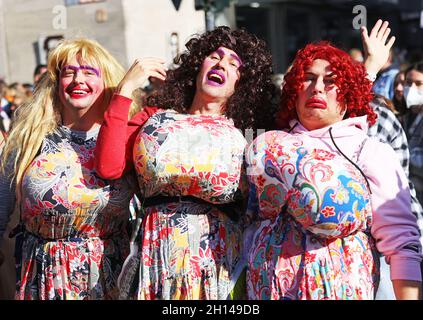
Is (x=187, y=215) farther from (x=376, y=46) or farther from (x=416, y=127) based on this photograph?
(x=416, y=127)

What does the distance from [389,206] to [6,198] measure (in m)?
1.66

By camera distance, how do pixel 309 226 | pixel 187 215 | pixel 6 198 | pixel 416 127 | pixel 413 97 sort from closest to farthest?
pixel 309 226
pixel 187 215
pixel 6 198
pixel 416 127
pixel 413 97

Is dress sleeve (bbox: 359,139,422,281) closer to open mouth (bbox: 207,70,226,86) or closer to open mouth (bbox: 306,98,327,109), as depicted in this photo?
open mouth (bbox: 306,98,327,109)

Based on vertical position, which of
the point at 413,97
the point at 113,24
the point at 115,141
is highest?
the point at 113,24

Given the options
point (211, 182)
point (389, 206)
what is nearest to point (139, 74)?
point (211, 182)

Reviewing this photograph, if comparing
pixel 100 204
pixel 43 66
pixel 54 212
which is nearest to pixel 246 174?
pixel 100 204

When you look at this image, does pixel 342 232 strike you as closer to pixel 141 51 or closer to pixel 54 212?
pixel 54 212

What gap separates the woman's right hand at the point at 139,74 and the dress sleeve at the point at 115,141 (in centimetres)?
5

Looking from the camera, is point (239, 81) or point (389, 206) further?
point (239, 81)

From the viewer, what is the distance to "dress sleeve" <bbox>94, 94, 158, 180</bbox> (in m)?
2.53

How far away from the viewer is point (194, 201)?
8.29 ft

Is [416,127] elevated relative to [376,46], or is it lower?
lower

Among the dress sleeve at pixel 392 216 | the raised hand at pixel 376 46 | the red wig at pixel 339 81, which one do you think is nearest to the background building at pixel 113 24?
the raised hand at pixel 376 46

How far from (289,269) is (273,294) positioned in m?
0.11
